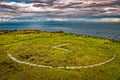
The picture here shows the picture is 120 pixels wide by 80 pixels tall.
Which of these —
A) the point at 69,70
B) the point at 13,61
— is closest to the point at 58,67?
the point at 69,70

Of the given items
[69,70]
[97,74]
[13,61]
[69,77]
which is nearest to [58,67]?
[69,70]

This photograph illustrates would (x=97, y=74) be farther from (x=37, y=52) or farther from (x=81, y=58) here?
(x=37, y=52)

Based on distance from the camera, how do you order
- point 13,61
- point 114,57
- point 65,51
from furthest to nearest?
Answer: point 65,51 < point 114,57 < point 13,61

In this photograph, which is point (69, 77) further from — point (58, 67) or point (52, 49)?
point (52, 49)

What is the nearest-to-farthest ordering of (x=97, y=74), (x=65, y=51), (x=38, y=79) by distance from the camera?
(x=38, y=79)
(x=97, y=74)
(x=65, y=51)

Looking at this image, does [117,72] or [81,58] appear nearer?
[117,72]

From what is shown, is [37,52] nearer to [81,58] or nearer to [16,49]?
[16,49]

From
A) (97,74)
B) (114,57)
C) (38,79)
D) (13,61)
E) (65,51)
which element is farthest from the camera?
(65,51)

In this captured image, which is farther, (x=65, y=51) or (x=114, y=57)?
(x=65, y=51)
